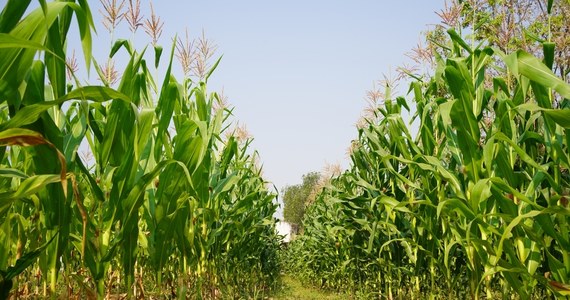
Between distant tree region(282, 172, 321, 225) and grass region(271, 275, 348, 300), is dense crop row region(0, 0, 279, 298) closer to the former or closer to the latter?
grass region(271, 275, 348, 300)

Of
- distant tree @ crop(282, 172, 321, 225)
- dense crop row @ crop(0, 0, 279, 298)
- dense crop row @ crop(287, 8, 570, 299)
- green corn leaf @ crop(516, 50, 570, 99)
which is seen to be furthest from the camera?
distant tree @ crop(282, 172, 321, 225)

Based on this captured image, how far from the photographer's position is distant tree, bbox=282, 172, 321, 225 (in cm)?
4341

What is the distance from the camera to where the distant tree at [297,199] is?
4341 centimetres

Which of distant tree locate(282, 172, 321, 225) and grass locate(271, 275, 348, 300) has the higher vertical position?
distant tree locate(282, 172, 321, 225)

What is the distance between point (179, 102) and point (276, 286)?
584cm

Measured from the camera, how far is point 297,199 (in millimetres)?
45406

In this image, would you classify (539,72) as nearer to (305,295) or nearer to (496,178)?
(496,178)

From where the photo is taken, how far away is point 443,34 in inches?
590

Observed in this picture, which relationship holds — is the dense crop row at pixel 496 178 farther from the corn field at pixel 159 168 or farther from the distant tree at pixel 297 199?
the distant tree at pixel 297 199

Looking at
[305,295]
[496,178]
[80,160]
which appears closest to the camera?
[80,160]

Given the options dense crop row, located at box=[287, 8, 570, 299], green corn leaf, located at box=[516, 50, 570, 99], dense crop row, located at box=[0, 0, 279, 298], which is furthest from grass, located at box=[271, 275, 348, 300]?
green corn leaf, located at box=[516, 50, 570, 99]

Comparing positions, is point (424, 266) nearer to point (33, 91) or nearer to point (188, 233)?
point (188, 233)

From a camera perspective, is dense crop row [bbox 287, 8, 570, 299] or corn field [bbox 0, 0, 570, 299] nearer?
corn field [bbox 0, 0, 570, 299]

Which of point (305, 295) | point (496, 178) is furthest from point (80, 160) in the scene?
point (305, 295)
